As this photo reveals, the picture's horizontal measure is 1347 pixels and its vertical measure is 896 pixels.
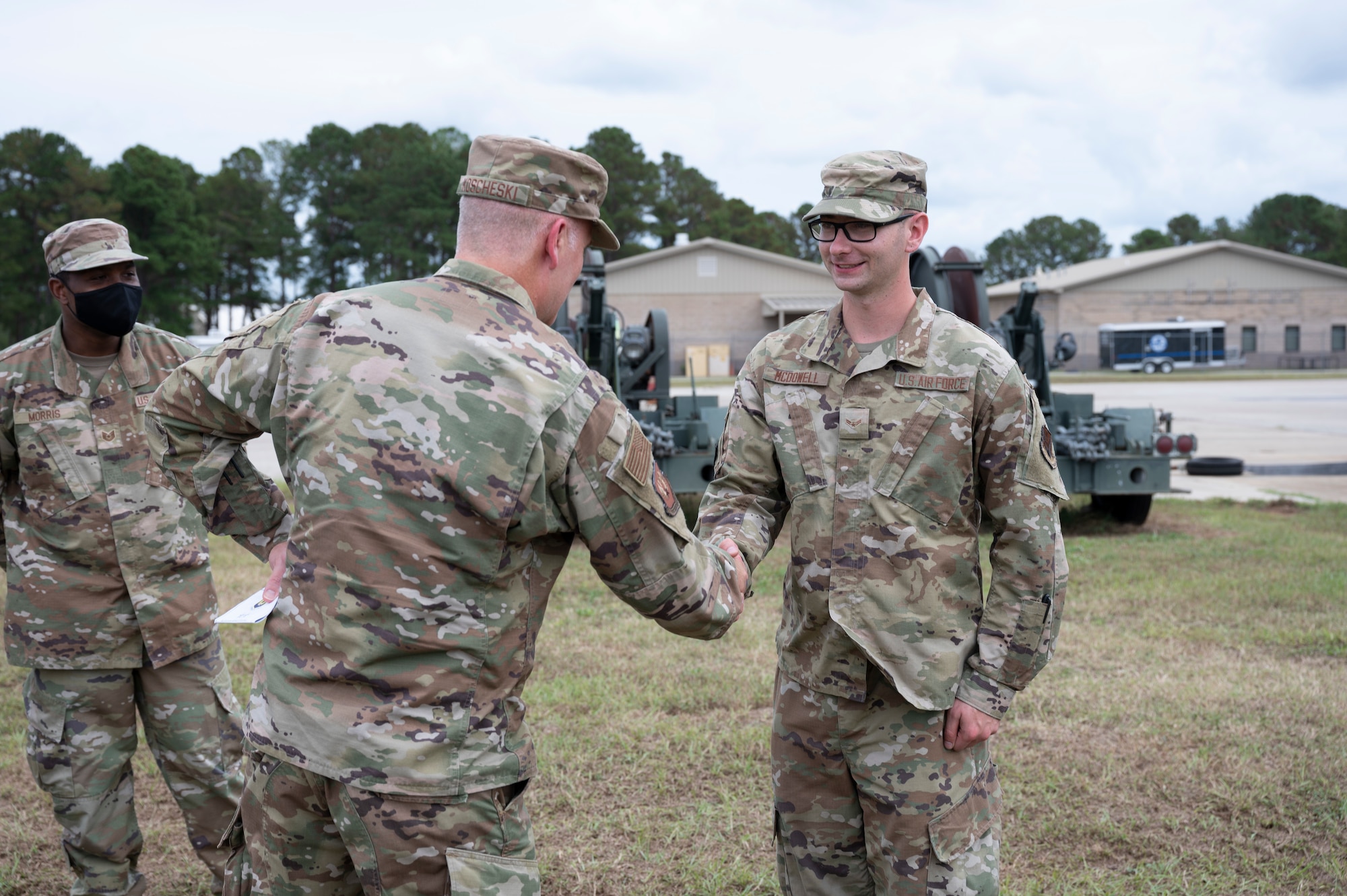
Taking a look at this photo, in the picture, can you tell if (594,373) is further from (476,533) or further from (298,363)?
(298,363)

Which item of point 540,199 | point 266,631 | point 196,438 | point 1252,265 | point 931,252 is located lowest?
point 266,631

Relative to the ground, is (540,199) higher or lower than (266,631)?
higher

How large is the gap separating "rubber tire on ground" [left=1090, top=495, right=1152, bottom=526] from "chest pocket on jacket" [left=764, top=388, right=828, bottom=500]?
7665 mm

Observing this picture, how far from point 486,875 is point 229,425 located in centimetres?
101

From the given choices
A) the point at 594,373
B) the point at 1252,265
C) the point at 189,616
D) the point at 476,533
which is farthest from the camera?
the point at 1252,265

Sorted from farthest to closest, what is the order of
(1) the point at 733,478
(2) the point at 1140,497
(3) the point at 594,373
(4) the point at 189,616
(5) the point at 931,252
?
(2) the point at 1140,497 → (5) the point at 931,252 → (4) the point at 189,616 → (1) the point at 733,478 → (3) the point at 594,373

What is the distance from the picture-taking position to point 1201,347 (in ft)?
136

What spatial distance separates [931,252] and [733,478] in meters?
6.12

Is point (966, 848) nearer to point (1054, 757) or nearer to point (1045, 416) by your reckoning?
point (1054, 757)

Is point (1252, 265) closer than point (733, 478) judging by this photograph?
No

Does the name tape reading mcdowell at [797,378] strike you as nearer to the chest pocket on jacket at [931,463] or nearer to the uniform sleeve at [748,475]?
the uniform sleeve at [748,475]

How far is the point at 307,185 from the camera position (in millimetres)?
56875

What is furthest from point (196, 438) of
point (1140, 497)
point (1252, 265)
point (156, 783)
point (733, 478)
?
point (1252, 265)

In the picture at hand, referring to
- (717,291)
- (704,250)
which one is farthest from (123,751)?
(704,250)
